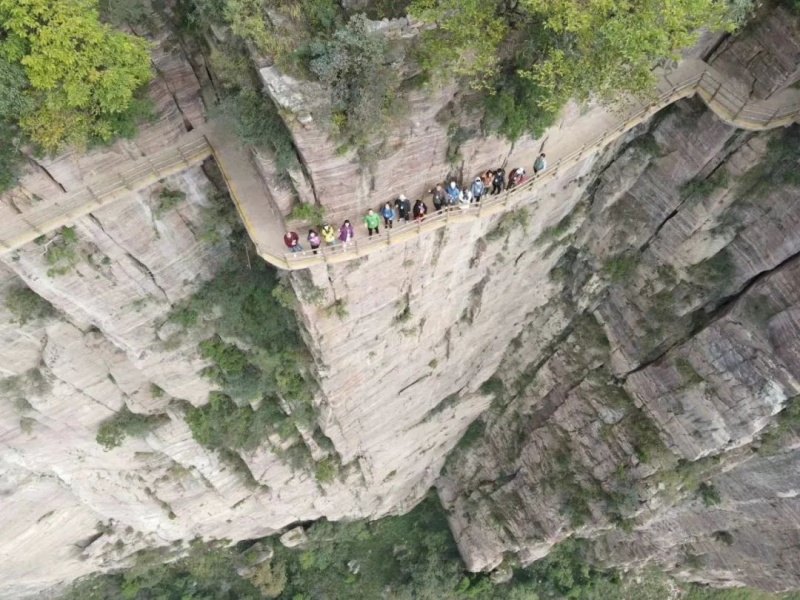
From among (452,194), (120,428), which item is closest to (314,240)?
(452,194)

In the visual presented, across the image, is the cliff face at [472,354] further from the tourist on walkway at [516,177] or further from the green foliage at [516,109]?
the green foliage at [516,109]

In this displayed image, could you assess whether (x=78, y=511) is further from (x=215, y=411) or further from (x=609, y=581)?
(x=609, y=581)

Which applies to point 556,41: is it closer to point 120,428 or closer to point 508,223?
point 508,223

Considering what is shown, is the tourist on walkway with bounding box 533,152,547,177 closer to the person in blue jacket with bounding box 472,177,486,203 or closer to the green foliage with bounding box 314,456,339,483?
the person in blue jacket with bounding box 472,177,486,203

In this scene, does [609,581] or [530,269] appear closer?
[530,269]

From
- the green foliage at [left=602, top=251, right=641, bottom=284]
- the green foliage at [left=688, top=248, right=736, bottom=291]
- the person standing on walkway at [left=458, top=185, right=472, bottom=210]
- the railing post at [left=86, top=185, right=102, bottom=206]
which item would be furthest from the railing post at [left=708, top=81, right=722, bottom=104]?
the railing post at [left=86, top=185, right=102, bottom=206]

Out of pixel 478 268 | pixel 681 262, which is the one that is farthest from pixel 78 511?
pixel 681 262
